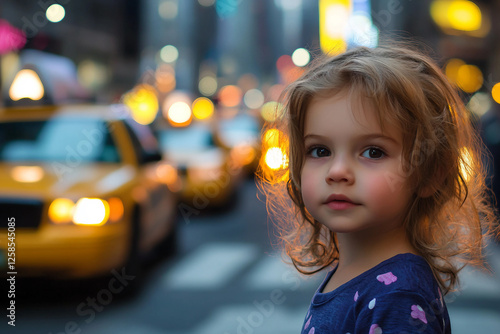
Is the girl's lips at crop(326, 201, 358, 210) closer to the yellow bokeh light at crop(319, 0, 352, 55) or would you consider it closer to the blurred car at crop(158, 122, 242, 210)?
the blurred car at crop(158, 122, 242, 210)

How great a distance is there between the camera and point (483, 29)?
143 ft

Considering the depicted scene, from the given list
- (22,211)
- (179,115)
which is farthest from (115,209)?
(179,115)

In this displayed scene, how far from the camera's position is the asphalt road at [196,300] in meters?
4.66

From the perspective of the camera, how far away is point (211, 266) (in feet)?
21.9

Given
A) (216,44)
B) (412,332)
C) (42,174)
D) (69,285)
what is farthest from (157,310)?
(216,44)

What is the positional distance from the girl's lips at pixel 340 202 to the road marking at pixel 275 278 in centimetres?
423

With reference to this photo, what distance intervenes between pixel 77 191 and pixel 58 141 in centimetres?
107

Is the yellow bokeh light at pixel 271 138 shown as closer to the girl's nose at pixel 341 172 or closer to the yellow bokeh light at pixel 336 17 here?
the girl's nose at pixel 341 172

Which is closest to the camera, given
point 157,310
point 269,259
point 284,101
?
point 284,101

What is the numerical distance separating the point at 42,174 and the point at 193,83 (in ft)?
135

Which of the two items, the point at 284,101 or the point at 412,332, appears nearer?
the point at 412,332

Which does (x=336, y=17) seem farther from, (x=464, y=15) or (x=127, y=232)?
(x=127, y=232)

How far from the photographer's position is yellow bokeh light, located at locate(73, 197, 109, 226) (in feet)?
16.3

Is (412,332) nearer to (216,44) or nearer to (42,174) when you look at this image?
(42,174)
